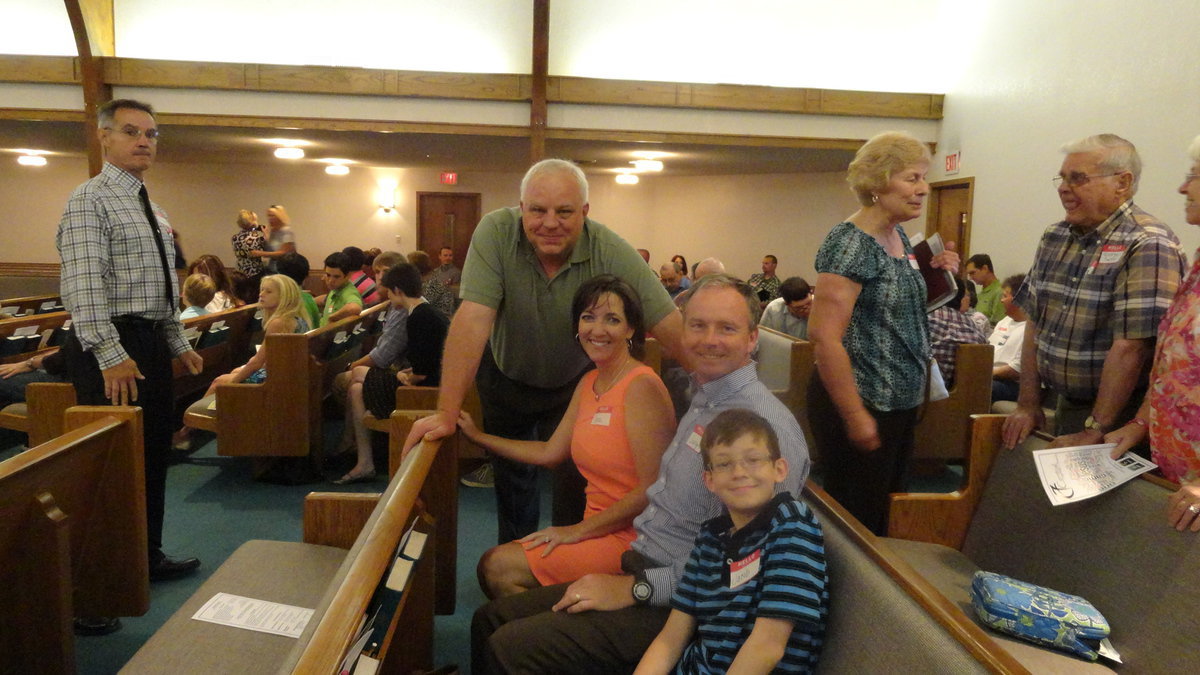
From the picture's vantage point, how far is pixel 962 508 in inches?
86.1

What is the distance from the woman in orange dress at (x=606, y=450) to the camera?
183 cm

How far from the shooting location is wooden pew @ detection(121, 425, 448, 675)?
1.03m

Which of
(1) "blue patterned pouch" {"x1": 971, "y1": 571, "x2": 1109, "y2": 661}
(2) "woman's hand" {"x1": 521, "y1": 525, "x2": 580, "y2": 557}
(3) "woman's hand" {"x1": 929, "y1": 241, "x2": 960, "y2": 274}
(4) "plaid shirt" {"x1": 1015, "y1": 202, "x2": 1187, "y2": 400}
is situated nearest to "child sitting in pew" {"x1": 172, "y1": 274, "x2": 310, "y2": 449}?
(2) "woman's hand" {"x1": 521, "y1": 525, "x2": 580, "y2": 557}

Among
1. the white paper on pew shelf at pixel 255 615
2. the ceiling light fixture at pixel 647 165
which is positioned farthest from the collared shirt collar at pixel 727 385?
the ceiling light fixture at pixel 647 165

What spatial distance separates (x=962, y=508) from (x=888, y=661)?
117cm

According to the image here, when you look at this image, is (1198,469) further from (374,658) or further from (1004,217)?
(1004,217)

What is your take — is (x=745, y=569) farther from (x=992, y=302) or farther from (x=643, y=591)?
(x=992, y=302)

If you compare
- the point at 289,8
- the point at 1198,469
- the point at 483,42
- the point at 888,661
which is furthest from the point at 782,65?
the point at 888,661

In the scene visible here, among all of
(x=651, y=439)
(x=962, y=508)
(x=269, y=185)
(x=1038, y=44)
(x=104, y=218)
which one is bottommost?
(x=962, y=508)

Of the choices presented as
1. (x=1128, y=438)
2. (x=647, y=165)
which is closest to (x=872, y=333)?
(x=1128, y=438)

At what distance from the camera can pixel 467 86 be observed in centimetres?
756

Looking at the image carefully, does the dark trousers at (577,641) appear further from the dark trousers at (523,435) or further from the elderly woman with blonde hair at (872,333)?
the elderly woman with blonde hair at (872,333)

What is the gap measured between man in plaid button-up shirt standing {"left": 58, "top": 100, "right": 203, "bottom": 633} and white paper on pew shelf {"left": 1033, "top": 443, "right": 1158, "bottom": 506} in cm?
248

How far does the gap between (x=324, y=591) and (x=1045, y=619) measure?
→ 4.76 ft
